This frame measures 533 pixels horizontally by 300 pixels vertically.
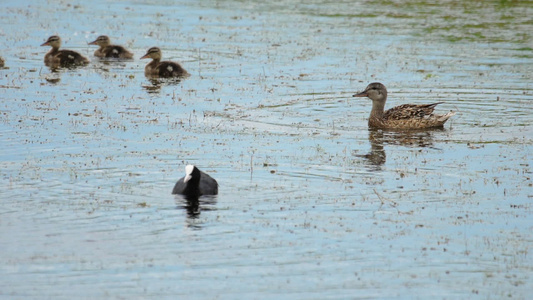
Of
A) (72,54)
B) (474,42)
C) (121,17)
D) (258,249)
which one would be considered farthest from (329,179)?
(121,17)

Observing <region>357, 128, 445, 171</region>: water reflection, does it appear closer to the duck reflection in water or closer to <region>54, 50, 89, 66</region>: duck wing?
the duck reflection in water

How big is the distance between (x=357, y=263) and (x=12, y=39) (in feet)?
67.0

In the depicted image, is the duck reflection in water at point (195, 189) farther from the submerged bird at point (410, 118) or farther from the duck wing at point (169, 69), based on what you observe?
the duck wing at point (169, 69)

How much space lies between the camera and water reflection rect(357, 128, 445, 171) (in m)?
15.1

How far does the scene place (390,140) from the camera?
55.7 feet

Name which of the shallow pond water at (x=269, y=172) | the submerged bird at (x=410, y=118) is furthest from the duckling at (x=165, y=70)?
the submerged bird at (x=410, y=118)

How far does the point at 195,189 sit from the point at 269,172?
70.3 inches

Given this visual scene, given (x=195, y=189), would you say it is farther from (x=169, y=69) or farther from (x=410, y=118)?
(x=169, y=69)

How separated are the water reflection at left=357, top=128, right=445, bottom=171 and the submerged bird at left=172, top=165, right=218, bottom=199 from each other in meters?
3.00

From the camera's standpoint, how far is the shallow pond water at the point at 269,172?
9.89 m

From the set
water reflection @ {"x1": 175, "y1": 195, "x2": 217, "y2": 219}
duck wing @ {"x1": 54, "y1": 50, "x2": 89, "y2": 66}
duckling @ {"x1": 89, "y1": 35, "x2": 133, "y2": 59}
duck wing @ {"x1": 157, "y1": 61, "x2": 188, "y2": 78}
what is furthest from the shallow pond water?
duck wing @ {"x1": 54, "y1": 50, "x2": 89, "y2": 66}

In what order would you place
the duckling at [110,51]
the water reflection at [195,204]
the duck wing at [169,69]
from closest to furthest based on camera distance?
1. the water reflection at [195,204]
2. the duck wing at [169,69]
3. the duckling at [110,51]

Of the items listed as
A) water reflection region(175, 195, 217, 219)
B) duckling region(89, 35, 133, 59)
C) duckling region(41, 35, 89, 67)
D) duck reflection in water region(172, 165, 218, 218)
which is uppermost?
duckling region(89, 35, 133, 59)

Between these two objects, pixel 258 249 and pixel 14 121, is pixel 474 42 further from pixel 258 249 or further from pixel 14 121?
pixel 258 249
